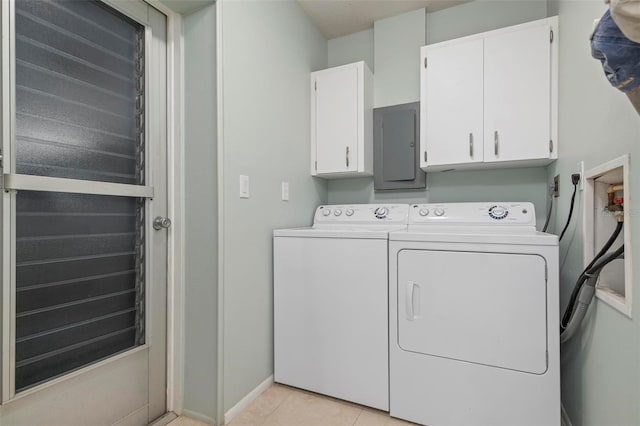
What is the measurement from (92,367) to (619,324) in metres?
1.96

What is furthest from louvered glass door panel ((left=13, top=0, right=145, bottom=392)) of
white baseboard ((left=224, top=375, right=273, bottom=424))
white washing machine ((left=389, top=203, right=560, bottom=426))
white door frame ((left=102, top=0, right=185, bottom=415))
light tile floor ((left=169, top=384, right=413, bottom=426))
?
white washing machine ((left=389, top=203, right=560, bottom=426))

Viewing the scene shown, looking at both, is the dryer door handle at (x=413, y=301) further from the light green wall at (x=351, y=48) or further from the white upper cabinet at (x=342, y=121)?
the light green wall at (x=351, y=48)

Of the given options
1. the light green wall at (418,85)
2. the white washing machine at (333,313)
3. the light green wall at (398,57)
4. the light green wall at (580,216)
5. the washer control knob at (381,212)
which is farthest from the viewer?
the light green wall at (398,57)

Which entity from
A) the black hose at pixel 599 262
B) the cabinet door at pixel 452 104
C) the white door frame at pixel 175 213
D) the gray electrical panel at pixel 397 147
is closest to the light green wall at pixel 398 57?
the gray electrical panel at pixel 397 147

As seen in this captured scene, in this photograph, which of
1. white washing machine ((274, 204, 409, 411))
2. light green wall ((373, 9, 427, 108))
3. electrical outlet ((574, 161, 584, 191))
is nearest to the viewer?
electrical outlet ((574, 161, 584, 191))

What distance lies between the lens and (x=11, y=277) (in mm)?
1074

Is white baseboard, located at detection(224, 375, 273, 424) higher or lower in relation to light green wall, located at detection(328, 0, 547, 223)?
lower

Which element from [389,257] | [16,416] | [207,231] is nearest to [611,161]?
[389,257]

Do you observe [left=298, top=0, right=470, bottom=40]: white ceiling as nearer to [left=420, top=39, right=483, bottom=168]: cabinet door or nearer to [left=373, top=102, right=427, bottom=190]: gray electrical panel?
[left=420, top=39, right=483, bottom=168]: cabinet door

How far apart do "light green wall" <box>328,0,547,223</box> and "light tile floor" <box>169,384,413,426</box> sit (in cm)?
144

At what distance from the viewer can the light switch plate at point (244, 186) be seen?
1664 mm

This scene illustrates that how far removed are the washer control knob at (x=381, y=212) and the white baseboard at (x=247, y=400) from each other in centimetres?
125

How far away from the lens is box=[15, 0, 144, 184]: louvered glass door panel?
1.12 metres

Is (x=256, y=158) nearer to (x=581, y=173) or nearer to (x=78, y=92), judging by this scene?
(x=78, y=92)
